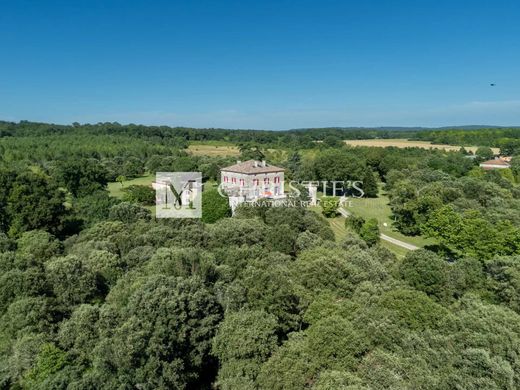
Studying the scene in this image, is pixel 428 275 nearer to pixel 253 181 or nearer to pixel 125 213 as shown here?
pixel 125 213

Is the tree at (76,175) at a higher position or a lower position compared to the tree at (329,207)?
higher

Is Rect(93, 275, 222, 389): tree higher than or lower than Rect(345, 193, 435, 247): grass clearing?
higher

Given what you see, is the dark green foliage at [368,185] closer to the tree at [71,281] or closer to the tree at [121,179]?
the tree at [71,281]

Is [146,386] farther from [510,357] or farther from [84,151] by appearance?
[84,151]

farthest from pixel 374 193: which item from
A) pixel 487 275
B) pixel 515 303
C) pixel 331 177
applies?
pixel 515 303

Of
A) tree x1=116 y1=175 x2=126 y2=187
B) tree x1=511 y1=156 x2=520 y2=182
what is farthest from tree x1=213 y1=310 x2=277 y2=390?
tree x1=511 y1=156 x2=520 y2=182

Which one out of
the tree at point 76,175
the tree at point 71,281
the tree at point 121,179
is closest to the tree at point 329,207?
the tree at point 71,281

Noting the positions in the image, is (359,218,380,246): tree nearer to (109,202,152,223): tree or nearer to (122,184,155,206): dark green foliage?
(109,202,152,223): tree

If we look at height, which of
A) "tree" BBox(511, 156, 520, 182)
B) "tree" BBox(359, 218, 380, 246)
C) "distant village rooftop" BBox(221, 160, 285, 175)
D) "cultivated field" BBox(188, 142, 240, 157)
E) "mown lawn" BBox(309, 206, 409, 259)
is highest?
"cultivated field" BBox(188, 142, 240, 157)
